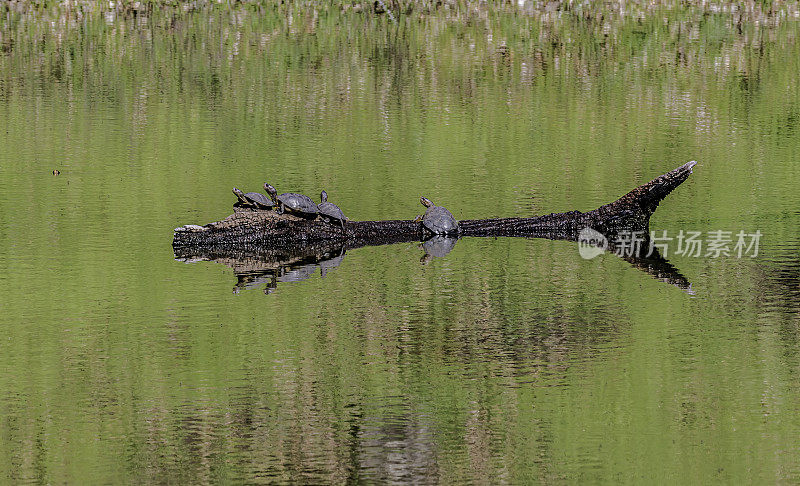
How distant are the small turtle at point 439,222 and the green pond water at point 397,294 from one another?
0.19 m

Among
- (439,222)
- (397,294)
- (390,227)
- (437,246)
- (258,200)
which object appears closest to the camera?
(397,294)

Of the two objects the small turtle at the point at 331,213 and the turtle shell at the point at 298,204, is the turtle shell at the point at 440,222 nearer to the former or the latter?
the small turtle at the point at 331,213

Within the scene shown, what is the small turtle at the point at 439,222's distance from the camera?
14.2m

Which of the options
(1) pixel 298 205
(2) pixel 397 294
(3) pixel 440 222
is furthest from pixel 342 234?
(2) pixel 397 294

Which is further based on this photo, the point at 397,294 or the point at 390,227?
the point at 390,227

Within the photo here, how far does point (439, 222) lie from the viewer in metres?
14.2

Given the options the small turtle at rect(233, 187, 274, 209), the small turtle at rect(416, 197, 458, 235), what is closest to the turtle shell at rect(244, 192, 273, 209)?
the small turtle at rect(233, 187, 274, 209)

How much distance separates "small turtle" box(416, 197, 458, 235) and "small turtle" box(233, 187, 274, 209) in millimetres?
1558

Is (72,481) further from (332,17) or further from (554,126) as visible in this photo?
(332,17)

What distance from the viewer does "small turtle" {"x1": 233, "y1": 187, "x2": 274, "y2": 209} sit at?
13922mm

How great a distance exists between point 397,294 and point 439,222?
2450mm

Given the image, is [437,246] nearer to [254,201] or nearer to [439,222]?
[439,222]

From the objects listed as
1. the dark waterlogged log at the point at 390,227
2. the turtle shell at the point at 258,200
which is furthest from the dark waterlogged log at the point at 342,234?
the turtle shell at the point at 258,200

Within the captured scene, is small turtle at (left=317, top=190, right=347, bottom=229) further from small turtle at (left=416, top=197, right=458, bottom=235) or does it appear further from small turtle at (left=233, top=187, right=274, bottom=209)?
small turtle at (left=416, top=197, right=458, bottom=235)
